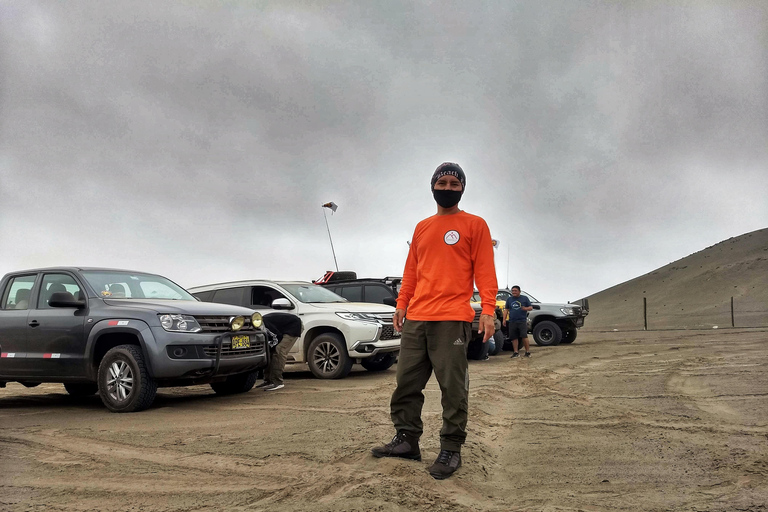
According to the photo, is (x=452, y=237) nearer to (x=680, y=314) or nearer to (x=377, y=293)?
(x=377, y=293)

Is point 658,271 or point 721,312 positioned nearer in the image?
point 721,312

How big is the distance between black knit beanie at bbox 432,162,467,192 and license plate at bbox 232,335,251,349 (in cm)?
412

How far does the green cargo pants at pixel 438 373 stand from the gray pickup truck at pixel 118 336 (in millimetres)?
3531

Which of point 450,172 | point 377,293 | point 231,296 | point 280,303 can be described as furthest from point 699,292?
point 450,172

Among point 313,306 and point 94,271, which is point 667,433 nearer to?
point 313,306

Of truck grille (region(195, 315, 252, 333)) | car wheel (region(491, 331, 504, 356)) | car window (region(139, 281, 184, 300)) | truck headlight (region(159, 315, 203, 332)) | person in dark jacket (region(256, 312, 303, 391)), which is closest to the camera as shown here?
truck headlight (region(159, 315, 203, 332))

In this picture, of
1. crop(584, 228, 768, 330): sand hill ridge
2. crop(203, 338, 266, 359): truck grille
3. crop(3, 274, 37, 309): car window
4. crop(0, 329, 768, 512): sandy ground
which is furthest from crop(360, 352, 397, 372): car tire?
crop(584, 228, 768, 330): sand hill ridge

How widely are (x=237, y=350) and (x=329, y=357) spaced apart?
2636 millimetres

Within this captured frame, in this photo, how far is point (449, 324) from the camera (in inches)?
161

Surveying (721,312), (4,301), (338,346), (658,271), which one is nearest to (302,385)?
(338,346)

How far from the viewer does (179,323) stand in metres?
7.12

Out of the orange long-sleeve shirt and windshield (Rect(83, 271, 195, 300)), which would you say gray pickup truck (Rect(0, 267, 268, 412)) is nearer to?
windshield (Rect(83, 271, 195, 300))

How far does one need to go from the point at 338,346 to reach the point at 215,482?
584 centimetres

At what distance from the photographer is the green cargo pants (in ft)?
13.3
